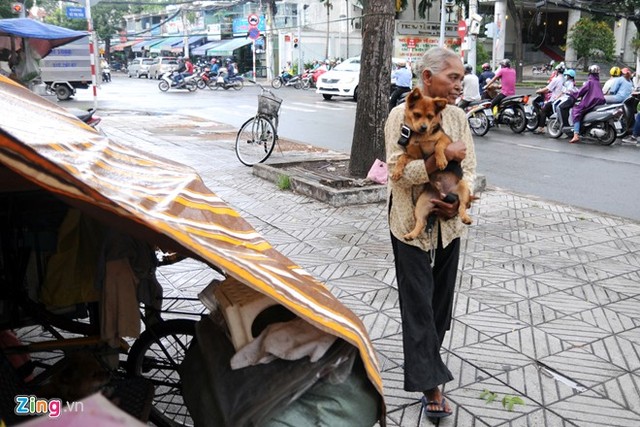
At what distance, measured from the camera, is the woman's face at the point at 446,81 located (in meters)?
2.85

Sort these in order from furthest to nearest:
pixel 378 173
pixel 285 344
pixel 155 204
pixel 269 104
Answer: pixel 269 104 → pixel 378 173 → pixel 285 344 → pixel 155 204

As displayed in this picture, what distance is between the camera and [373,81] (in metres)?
7.86

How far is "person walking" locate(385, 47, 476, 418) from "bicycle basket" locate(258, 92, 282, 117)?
21.9ft

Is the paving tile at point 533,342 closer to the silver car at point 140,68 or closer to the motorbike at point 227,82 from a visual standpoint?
the motorbike at point 227,82

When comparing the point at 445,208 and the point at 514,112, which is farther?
the point at 514,112

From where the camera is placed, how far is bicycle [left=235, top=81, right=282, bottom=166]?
9.59m

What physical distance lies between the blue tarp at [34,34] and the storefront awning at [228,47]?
34.9 m

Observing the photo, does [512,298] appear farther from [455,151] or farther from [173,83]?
[173,83]

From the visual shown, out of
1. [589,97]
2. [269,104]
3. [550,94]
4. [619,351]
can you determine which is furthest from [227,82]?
[619,351]

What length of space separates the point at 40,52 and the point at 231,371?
39.3 ft

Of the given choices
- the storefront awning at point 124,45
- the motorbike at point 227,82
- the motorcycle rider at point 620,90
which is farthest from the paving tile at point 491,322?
the storefront awning at point 124,45

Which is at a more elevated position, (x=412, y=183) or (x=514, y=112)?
(x=412, y=183)

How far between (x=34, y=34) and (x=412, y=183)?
10170 mm

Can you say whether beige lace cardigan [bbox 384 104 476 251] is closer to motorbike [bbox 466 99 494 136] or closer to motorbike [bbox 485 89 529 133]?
motorbike [bbox 466 99 494 136]
